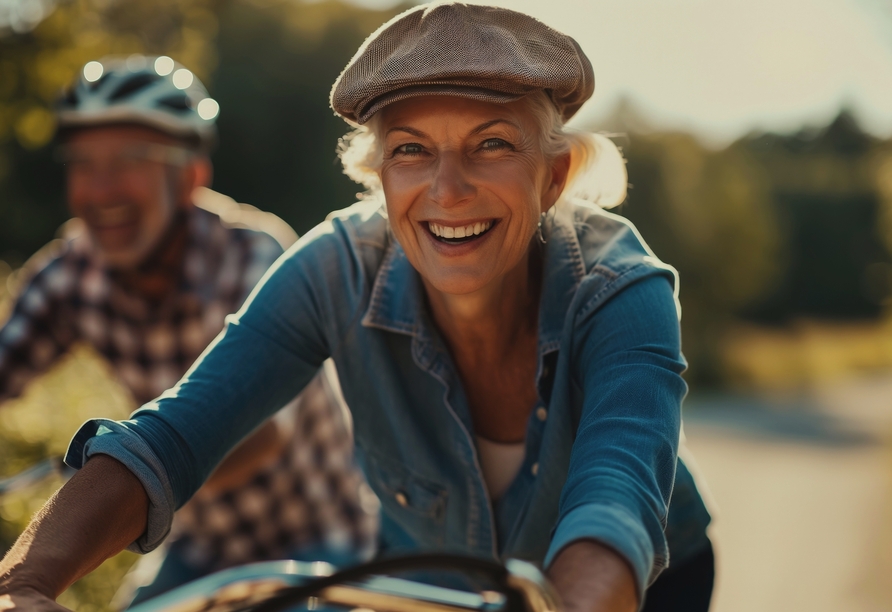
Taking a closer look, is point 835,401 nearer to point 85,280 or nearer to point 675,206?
point 675,206

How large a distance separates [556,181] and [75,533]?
129cm

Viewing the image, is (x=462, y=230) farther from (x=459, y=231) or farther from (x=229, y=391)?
(x=229, y=391)

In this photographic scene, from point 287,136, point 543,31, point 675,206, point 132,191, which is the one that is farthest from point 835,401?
point 543,31

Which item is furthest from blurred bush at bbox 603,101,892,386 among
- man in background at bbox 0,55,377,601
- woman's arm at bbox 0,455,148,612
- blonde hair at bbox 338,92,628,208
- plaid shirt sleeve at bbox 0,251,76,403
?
woman's arm at bbox 0,455,148,612

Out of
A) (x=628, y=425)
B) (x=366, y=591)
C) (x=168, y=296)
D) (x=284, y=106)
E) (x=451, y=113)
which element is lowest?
(x=366, y=591)

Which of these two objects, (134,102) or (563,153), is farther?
(134,102)

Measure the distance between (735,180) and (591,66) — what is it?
17.6 m

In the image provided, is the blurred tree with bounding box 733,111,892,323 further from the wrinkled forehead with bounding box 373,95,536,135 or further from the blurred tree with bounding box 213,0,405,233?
the wrinkled forehead with bounding box 373,95,536,135

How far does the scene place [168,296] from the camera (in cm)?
349

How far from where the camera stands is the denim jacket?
5.71ft

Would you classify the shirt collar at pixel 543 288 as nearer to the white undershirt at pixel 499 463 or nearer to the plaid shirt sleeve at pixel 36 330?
the white undershirt at pixel 499 463

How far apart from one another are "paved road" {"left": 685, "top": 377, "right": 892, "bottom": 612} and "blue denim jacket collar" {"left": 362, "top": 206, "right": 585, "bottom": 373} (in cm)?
412

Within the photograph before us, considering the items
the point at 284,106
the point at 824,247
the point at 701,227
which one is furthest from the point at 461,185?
the point at 824,247

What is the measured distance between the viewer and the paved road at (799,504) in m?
5.79
